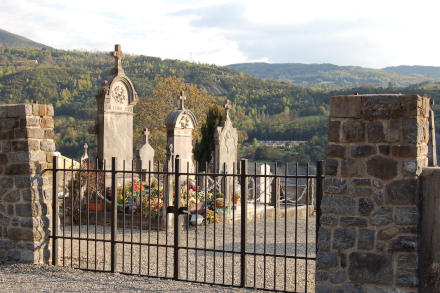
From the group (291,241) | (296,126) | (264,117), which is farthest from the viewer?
(264,117)

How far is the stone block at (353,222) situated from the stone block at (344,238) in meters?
0.06

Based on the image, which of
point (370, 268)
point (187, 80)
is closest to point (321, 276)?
point (370, 268)

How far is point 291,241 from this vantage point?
10.7 meters

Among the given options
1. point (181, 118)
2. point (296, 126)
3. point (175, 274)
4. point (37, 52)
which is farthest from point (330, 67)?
point (175, 274)

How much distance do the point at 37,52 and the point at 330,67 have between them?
3858 inches

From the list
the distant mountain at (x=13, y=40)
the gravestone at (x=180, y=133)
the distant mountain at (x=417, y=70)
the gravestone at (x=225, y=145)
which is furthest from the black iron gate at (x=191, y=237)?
the distant mountain at (x=417, y=70)

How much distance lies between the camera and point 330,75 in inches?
5487

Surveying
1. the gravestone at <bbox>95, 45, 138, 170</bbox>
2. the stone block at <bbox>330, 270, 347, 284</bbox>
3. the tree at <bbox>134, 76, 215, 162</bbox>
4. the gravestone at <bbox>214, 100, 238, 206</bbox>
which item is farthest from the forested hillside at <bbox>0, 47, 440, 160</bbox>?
the stone block at <bbox>330, 270, 347, 284</bbox>

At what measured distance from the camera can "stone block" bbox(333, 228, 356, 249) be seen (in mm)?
5484

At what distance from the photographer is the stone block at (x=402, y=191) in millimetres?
5250

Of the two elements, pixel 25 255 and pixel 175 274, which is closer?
pixel 175 274

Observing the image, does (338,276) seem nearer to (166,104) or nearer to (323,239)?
(323,239)

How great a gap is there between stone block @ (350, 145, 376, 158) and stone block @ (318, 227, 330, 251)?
894 mm

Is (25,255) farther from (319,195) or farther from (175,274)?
(319,195)
